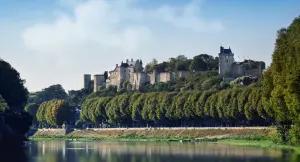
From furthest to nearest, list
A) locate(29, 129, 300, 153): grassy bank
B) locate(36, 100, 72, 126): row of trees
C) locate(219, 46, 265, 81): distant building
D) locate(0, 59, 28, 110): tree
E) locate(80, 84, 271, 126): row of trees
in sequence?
locate(219, 46, 265, 81): distant building → locate(36, 100, 72, 126): row of trees → locate(80, 84, 271, 126): row of trees → locate(0, 59, 28, 110): tree → locate(29, 129, 300, 153): grassy bank

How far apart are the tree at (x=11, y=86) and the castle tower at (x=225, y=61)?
8723 cm

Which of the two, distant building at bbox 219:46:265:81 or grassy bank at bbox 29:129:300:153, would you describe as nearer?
grassy bank at bbox 29:129:300:153

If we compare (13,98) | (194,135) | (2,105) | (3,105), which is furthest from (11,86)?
(194,135)

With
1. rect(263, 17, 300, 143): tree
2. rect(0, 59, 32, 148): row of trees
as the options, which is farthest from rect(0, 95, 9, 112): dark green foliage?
rect(263, 17, 300, 143): tree

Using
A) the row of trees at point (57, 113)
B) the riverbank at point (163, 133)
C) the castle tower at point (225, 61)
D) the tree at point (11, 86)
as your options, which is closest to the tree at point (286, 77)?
the riverbank at point (163, 133)

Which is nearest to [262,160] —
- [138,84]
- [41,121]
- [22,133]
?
[22,133]

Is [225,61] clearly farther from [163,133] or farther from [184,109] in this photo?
[184,109]

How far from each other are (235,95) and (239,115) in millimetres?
3157

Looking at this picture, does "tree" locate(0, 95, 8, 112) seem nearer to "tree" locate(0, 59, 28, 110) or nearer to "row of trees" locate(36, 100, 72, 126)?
"tree" locate(0, 59, 28, 110)

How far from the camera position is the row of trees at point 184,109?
100m

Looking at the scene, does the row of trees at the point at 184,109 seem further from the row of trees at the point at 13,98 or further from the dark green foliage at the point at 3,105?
the dark green foliage at the point at 3,105

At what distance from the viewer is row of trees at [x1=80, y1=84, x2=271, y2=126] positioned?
329 feet

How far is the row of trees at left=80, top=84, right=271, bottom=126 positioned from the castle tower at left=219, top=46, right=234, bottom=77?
41.1 metres

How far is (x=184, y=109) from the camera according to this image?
376 feet
